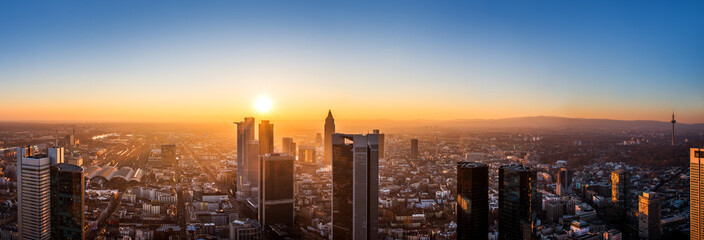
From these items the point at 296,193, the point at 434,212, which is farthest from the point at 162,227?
the point at 434,212

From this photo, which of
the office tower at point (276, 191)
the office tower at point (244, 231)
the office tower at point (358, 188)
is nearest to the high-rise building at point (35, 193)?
the office tower at point (244, 231)

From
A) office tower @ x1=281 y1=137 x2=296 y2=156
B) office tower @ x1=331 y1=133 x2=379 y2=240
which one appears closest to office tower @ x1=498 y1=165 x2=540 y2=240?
office tower @ x1=331 y1=133 x2=379 y2=240

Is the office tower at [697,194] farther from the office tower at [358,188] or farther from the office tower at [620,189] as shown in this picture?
the office tower at [358,188]

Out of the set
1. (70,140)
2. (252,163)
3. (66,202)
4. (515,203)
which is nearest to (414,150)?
(252,163)

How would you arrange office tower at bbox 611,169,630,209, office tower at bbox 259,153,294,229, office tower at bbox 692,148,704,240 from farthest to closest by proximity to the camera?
office tower at bbox 611,169,630,209, office tower at bbox 259,153,294,229, office tower at bbox 692,148,704,240

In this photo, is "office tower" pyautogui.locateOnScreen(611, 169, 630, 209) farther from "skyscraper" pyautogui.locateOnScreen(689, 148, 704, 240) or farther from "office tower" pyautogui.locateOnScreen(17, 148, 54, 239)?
"office tower" pyautogui.locateOnScreen(17, 148, 54, 239)

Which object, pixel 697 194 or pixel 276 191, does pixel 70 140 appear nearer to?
pixel 276 191
